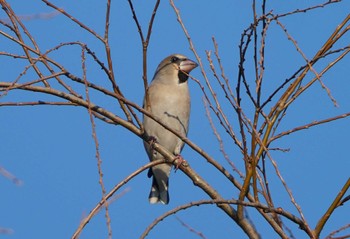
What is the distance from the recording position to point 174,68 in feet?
23.6

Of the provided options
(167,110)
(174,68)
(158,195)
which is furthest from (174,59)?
(158,195)

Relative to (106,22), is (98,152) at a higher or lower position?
lower

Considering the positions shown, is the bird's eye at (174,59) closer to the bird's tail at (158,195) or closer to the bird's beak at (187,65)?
the bird's beak at (187,65)

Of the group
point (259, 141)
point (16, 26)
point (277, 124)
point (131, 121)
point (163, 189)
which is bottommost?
point (259, 141)

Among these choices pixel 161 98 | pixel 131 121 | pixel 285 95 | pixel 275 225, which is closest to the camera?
pixel 275 225

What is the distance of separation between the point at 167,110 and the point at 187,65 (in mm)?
620

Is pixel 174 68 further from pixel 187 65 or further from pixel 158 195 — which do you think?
pixel 158 195

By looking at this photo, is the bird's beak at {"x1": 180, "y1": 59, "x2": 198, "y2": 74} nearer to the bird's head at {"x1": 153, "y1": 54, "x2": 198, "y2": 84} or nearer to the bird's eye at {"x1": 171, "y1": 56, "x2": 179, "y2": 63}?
the bird's head at {"x1": 153, "y1": 54, "x2": 198, "y2": 84}

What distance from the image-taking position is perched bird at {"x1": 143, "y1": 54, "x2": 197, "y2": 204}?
664cm

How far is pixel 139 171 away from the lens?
3.66 meters

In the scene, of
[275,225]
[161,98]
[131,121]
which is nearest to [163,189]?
[161,98]

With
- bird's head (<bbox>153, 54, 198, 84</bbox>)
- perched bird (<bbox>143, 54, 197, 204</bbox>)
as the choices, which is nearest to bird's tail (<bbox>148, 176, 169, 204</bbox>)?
perched bird (<bbox>143, 54, 197, 204</bbox>)

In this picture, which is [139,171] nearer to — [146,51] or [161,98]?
[146,51]

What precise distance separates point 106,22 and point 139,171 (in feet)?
3.01
